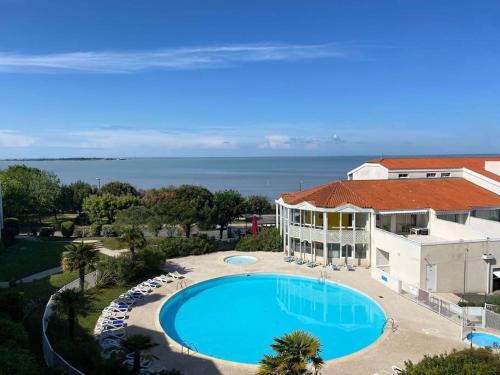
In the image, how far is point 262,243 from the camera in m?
35.5

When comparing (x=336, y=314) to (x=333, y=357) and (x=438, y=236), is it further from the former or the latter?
(x=438, y=236)

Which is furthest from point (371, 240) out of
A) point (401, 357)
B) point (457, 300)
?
point (401, 357)

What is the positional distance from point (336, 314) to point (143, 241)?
13.4 m

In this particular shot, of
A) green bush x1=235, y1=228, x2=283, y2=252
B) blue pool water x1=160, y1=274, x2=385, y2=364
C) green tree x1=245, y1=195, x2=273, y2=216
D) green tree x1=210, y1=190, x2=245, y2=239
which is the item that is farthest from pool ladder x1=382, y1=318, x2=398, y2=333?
green tree x1=245, y1=195, x2=273, y2=216

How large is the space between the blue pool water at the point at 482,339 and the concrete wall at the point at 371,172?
19.9 meters

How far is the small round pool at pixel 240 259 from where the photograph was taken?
1258 inches

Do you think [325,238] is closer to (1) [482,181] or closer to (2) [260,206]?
(1) [482,181]

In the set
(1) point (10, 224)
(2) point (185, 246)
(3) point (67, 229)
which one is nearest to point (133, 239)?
(2) point (185, 246)

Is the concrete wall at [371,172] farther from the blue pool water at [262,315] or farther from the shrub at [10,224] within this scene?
the shrub at [10,224]

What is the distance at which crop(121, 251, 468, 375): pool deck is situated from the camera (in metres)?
15.6

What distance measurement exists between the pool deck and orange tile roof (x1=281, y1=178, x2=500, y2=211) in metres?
5.47

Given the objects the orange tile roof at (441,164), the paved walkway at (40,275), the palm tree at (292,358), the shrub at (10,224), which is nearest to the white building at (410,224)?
the orange tile roof at (441,164)

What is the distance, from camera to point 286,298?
2491 cm

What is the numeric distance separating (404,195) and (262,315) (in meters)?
16.1
